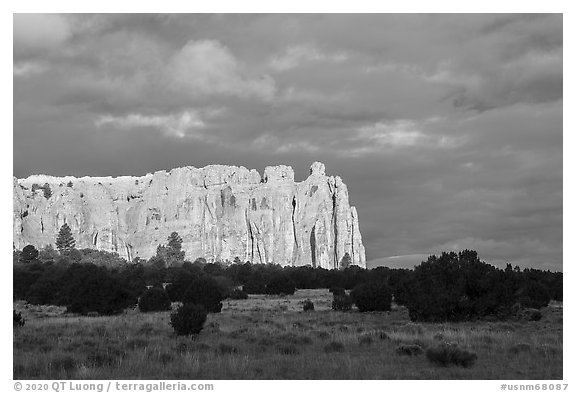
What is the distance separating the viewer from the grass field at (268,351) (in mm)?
14117

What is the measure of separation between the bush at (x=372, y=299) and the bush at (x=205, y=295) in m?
8.56

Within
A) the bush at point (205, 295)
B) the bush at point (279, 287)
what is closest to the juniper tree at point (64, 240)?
the bush at point (279, 287)

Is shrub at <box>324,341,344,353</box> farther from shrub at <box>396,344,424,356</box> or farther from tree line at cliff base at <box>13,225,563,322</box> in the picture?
tree line at cliff base at <box>13,225,563,322</box>

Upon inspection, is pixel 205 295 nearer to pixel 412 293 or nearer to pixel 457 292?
pixel 412 293

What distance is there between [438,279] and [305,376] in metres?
20.0

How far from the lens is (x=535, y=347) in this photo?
62.6 feet

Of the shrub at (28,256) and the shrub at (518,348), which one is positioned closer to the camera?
the shrub at (518,348)

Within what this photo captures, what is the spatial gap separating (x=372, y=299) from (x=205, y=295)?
1035 cm

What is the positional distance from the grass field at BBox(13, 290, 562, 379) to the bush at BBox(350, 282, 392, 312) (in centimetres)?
822

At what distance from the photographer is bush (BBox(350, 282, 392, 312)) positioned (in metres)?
36.4

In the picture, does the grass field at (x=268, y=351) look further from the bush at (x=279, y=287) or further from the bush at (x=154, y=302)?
the bush at (x=279, y=287)
